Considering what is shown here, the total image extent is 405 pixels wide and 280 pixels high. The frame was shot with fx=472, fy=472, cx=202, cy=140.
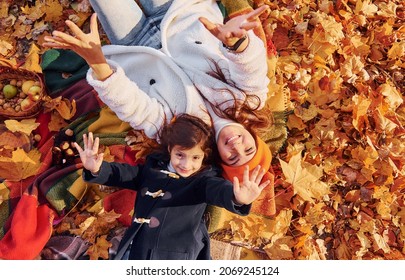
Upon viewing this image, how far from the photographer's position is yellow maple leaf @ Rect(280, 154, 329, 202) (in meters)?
1.62

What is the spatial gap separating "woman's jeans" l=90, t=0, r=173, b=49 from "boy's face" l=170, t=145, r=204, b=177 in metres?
0.45

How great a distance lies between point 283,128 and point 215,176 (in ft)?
1.14

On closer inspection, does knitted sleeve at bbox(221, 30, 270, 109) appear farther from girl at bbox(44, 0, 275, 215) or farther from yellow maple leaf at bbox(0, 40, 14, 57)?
yellow maple leaf at bbox(0, 40, 14, 57)

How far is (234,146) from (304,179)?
0.30m

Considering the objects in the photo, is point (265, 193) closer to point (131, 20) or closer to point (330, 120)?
point (330, 120)

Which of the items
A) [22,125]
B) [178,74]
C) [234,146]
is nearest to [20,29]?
[22,125]

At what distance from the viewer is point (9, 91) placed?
1.69 metres

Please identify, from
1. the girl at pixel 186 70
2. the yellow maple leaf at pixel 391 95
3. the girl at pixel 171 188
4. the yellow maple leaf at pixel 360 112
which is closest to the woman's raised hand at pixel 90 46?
the girl at pixel 186 70

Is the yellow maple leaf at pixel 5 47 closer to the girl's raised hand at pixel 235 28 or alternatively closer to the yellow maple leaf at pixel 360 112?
the girl's raised hand at pixel 235 28

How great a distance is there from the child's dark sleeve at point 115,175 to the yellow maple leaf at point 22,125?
0.35 m

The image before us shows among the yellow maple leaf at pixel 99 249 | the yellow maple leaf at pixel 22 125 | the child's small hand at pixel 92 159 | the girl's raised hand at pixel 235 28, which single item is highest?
the girl's raised hand at pixel 235 28

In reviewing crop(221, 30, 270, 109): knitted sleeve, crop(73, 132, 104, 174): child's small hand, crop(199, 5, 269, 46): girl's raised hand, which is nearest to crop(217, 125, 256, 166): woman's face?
crop(221, 30, 270, 109): knitted sleeve

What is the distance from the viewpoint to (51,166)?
5.41 ft

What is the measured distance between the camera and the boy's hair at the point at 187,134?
1496mm
